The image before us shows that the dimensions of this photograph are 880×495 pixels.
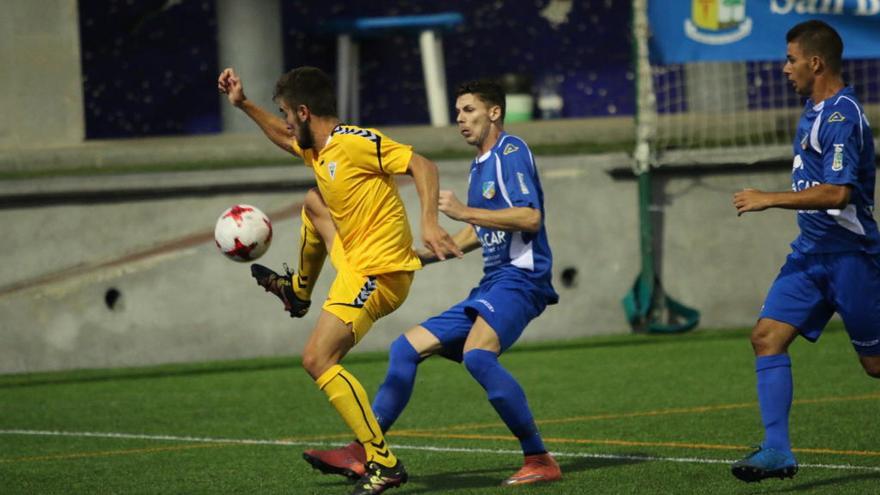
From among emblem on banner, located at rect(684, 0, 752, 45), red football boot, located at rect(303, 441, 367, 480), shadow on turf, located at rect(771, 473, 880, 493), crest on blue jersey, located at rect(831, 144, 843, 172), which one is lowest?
shadow on turf, located at rect(771, 473, 880, 493)

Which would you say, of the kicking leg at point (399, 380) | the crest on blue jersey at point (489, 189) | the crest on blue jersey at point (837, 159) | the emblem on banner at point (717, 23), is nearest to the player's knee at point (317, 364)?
the kicking leg at point (399, 380)

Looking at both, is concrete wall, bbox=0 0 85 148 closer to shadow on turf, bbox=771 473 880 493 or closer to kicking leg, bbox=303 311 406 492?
kicking leg, bbox=303 311 406 492

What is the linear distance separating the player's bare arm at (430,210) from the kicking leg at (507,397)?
1.80ft

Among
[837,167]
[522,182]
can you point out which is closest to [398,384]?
[522,182]

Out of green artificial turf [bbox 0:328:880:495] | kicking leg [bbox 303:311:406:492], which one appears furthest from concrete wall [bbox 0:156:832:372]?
kicking leg [bbox 303:311:406:492]

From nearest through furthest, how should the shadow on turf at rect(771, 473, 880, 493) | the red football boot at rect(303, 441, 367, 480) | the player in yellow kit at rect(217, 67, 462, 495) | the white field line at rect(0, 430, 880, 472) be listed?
1. the shadow on turf at rect(771, 473, 880, 493)
2. the player in yellow kit at rect(217, 67, 462, 495)
3. the red football boot at rect(303, 441, 367, 480)
4. the white field line at rect(0, 430, 880, 472)

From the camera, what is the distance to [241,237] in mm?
8047

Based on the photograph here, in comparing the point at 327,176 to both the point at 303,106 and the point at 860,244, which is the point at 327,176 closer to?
the point at 303,106

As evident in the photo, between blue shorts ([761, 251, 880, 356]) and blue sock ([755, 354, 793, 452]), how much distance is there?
19 centimetres

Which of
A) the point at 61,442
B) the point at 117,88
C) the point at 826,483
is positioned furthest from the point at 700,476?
the point at 117,88

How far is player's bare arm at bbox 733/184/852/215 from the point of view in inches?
247

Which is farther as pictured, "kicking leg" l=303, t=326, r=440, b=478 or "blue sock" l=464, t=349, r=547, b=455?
"kicking leg" l=303, t=326, r=440, b=478

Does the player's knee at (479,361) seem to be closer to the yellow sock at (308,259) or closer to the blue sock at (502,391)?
the blue sock at (502,391)

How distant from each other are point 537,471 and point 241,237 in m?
2.06
